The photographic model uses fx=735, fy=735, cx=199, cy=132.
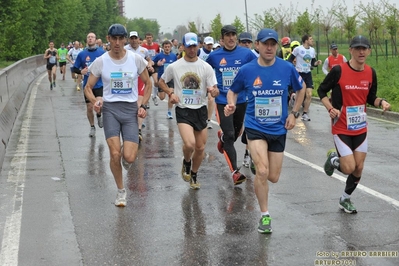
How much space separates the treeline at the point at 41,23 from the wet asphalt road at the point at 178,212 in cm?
3451

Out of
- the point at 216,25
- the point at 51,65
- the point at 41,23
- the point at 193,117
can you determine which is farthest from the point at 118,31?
the point at 41,23

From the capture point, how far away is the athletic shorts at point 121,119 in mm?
8219

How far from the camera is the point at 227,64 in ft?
31.9

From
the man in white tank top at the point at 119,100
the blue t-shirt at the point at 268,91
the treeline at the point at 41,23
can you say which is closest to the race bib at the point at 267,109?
the blue t-shirt at the point at 268,91

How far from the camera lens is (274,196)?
28.1 feet

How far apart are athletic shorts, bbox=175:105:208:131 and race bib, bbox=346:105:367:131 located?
6.67ft

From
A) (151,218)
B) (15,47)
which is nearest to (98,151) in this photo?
(151,218)

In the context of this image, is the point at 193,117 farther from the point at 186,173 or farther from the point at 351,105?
the point at 351,105

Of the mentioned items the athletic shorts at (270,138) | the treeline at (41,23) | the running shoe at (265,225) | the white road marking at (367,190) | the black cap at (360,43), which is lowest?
the white road marking at (367,190)

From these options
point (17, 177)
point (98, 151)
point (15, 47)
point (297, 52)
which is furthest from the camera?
point (15, 47)

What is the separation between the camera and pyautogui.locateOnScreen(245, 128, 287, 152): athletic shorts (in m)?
7.16

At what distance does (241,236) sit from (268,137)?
40.4 inches

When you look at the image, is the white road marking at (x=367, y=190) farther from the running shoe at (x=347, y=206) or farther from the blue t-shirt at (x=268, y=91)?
the blue t-shirt at (x=268, y=91)

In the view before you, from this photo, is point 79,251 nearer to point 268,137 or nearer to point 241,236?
point 241,236
